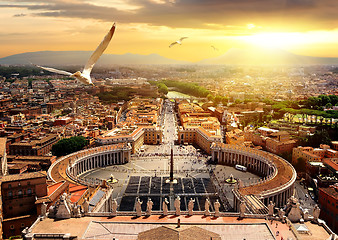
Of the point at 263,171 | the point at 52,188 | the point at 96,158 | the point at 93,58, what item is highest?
the point at 93,58

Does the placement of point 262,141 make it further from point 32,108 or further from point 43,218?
point 32,108

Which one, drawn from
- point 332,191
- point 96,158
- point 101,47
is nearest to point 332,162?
point 332,191

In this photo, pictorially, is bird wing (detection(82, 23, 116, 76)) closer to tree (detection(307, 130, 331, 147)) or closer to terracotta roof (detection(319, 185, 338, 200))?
terracotta roof (detection(319, 185, 338, 200))

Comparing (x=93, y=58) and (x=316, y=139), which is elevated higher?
(x=93, y=58)

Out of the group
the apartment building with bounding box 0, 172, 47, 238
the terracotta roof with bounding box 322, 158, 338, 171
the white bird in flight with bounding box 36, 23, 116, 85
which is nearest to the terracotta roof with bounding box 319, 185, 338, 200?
the terracotta roof with bounding box 322, 158, 338, 171

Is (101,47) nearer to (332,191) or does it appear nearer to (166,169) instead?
(332,191)

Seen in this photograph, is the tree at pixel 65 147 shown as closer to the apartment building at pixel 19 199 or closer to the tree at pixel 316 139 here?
the apartment building at pixel 19 199
